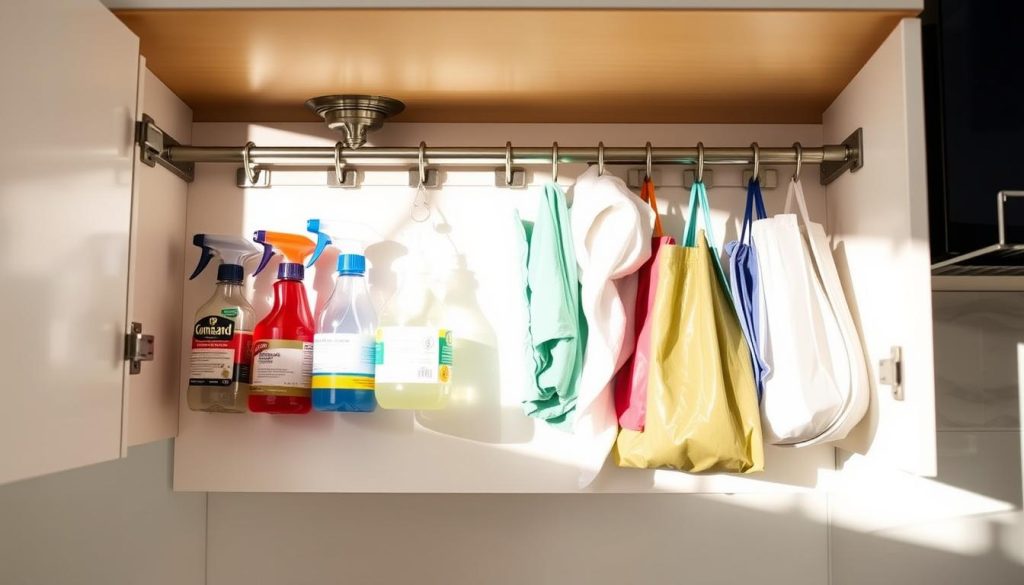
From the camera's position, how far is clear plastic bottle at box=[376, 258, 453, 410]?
121 cm

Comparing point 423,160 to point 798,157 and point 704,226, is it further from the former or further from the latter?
point 798,157

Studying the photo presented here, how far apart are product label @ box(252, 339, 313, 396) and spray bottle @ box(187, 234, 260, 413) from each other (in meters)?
0.03


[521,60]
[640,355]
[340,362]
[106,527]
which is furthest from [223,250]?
[640,355]

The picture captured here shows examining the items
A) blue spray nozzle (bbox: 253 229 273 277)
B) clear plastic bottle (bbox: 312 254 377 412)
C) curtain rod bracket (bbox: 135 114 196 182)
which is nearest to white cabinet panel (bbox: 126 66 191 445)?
curtain rod bracket (bbox: 135 114 196 182)

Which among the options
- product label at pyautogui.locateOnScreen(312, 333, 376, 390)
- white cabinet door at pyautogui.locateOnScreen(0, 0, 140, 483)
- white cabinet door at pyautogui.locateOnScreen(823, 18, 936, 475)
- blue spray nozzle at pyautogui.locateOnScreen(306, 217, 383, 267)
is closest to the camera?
white cabinet door at pyautogui.locateOnScreen(0, 0, 140, 483)

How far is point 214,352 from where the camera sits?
1238mm

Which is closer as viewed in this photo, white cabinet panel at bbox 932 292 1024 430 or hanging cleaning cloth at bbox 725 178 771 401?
hanging cleaning cloth at bbox 725 178 771 401

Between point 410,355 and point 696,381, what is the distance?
1.31ft

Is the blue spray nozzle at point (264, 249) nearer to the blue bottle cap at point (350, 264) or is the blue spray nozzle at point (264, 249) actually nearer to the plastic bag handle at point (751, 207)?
the blue bottle cap at point (350, 264)

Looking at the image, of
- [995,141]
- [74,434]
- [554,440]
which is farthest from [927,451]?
[74,434]

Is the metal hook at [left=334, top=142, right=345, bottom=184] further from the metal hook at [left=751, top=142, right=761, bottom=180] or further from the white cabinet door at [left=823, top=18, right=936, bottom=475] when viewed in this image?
the white cabinet door at [left=823, top=18, right=936, bottom=475]

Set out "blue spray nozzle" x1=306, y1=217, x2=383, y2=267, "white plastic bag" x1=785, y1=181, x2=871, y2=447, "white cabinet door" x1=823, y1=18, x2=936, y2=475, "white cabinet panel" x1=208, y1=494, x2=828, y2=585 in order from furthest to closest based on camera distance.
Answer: "white cabinet panel" x1=208, y1=494, x2=828, y2=585, "blue spray nozzle" x1=306, y1=217, x2=383, y2=267, "white plastic bag" x1=785, y1=181, x2=871, y2=447, "white cabinet door" x1=823, y1=18, x2=936, y2=475

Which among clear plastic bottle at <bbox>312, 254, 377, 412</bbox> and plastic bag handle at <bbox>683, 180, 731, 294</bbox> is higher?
plastic bag handle at <bbox>683, 180, 731, 294</bbox>

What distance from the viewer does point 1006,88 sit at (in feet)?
3.50
